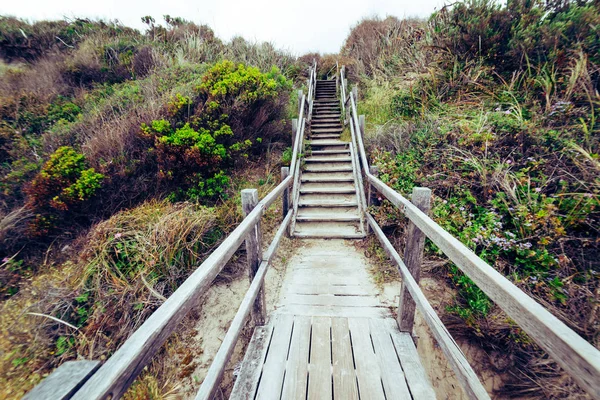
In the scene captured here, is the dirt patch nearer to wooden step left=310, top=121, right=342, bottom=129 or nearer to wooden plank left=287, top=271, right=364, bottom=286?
wooden plank left=287, top=271, right=364, bottom=286

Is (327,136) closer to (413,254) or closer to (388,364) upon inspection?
(413,254)

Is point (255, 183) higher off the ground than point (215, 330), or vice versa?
point (255, 183)

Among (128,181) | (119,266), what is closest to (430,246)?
(119,266)

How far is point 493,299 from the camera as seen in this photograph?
1094 millimetres


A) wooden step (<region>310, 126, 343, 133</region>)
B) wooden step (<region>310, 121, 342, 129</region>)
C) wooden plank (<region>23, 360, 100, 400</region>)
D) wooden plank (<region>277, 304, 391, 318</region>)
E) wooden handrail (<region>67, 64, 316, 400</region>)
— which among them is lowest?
wooden plank (<region>277, 304, 391, 318</region>)

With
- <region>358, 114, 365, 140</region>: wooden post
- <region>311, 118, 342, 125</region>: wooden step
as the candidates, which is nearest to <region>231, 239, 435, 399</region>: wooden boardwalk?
<region>358, 114, 365, 140</region>: wooden post

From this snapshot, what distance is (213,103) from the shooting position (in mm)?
5113

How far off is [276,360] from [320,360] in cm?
35

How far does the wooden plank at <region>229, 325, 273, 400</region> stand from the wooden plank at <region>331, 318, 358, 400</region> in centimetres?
57

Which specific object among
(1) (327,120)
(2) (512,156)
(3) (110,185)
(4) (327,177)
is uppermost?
(1) (327,120)

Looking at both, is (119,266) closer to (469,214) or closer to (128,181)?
(128,181)

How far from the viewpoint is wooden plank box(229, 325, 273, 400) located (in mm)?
1729

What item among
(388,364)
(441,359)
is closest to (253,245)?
(388,364)

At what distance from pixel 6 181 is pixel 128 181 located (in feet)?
7.22
